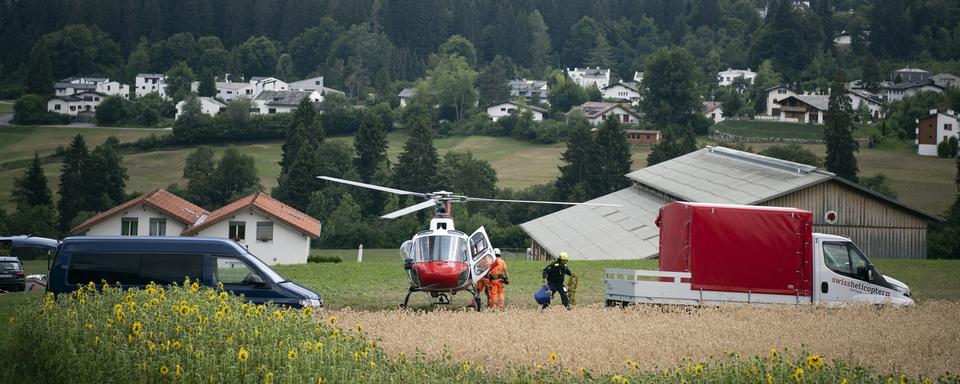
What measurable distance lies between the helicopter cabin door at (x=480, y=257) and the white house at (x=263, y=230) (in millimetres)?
31550

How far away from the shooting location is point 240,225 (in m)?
58.3

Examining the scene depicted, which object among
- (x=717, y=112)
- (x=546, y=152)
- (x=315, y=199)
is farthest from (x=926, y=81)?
(x=315, y=199)

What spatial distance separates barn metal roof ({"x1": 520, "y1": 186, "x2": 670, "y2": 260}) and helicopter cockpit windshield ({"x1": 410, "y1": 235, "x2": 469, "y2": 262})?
22117mm

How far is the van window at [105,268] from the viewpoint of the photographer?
844 inches

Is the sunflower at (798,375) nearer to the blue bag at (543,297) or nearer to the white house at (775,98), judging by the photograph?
the blue bag at (543,297)

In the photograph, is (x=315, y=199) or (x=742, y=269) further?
(x=315, y=199)

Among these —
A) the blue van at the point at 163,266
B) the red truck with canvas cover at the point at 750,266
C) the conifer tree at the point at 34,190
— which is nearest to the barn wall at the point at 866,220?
the red truck with canvas cover at the point at 750,266

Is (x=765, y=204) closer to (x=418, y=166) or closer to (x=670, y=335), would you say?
(x=670, y=335)

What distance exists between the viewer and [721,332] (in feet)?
62.0

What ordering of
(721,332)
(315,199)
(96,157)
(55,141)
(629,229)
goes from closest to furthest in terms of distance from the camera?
(721,332) → (629,229) → (315,199) → (96,157) → (55,141)

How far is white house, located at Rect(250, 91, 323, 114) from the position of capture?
15425 centimetres

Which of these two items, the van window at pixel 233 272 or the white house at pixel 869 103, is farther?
the white house at pixel 869 103

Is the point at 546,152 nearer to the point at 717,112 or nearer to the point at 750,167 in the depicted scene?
the point at 717,112

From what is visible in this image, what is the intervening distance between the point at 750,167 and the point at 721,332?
40.4m
